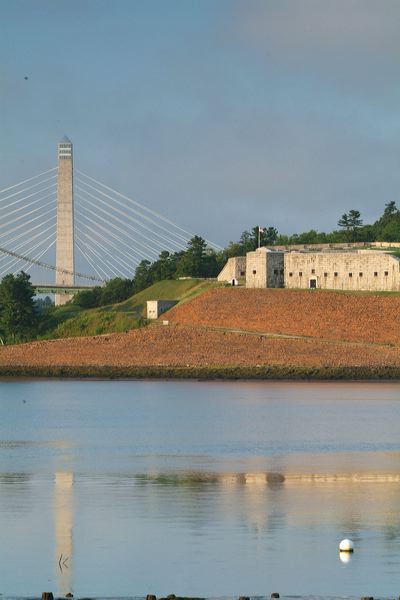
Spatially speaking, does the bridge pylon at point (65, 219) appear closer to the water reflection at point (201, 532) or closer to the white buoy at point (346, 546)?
the water reflection at point (201, 532)

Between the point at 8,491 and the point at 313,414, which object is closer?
the point at 8,491

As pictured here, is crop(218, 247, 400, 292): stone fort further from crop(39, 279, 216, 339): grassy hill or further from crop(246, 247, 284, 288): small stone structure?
crop(39, 279, 216, 339): grassy hill

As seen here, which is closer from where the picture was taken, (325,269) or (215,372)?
(215,372)

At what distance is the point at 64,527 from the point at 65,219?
7412 cm

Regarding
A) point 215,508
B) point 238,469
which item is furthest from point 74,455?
point 215,508

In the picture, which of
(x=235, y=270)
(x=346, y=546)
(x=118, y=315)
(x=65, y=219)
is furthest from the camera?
(x=65, y=219)

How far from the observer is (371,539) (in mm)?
19844

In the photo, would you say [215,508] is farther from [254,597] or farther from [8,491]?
[254,597]

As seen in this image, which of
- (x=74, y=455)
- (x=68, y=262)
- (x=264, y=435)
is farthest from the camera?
(x=68, y=262)

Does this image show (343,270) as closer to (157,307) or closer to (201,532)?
(157,307)

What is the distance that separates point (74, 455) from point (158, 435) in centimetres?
682

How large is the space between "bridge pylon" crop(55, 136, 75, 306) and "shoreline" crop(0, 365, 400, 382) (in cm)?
1792

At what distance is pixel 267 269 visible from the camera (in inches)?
3093

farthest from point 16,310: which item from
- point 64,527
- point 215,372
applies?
point 64,527
